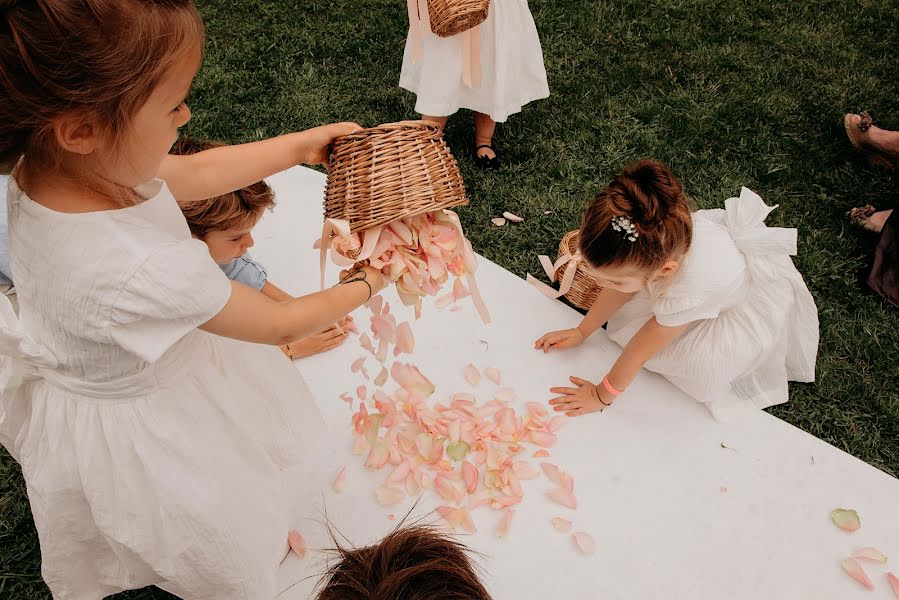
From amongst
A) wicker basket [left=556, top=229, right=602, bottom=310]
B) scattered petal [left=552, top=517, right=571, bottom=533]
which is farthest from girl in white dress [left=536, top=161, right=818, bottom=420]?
scattered petal [left=552, top=517, right=571, bottom=533]

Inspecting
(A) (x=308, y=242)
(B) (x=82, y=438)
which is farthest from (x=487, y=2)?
(B) (x=82, y=438)

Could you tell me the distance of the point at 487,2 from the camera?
2.39 metres

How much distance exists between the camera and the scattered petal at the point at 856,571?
6.03 ft

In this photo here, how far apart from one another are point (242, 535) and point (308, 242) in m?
1.44

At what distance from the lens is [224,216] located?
1.82 meters

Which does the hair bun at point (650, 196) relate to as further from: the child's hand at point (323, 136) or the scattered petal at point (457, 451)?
the scattered petal at point (457, 451)

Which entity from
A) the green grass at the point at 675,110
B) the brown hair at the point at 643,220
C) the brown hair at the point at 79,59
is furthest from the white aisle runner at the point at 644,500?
the brown hair at the point at 79,59

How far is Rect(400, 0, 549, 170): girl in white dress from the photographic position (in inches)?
109

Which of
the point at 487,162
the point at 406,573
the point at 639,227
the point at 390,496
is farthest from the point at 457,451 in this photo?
the point at 487,162

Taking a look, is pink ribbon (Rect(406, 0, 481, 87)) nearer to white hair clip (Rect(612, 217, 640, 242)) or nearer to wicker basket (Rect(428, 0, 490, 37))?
wicker basket (Rect(428, 0, 490, 37))

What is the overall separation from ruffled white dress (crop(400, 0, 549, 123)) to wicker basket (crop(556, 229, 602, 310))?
2.54 ft

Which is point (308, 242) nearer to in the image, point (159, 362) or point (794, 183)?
point (159, 362)

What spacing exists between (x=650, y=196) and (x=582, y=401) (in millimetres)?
786

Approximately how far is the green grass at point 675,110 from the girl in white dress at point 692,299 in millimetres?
284
